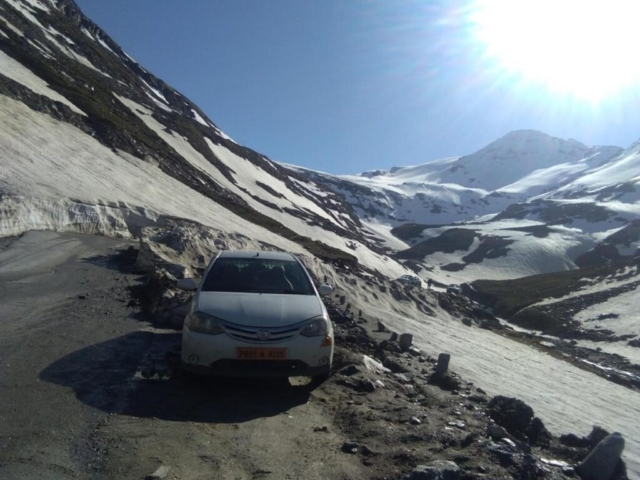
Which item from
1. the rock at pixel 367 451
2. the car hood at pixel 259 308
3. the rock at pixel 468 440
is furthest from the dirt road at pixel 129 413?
the rock at pixel 468 440

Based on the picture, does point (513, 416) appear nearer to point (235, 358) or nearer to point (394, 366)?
point (394, 366)

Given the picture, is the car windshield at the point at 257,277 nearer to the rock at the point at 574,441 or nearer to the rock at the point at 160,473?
the rock at the point at 160,473

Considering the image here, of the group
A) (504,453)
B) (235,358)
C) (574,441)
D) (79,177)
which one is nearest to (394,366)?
(574,441)

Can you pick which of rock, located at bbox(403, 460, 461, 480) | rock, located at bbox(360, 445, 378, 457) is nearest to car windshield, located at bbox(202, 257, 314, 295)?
rock, located at bbox(360, 445, 378, 457)

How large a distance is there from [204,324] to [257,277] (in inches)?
74.4

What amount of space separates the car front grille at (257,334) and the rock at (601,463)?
12.9ft

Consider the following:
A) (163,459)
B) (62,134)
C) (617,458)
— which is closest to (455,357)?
(617,458)

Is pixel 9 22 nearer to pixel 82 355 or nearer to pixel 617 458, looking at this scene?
pixel 82 355

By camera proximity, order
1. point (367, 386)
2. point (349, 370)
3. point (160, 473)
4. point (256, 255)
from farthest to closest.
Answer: point (256, 255), point (349, 370), point (367, 386), point (160, 473)

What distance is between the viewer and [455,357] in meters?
18.6

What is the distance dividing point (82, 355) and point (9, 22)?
6289cm

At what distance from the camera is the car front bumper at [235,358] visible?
657 centimetres

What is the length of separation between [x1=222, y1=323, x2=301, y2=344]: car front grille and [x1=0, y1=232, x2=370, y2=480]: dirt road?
841 mm

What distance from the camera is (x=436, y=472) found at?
4660mm
